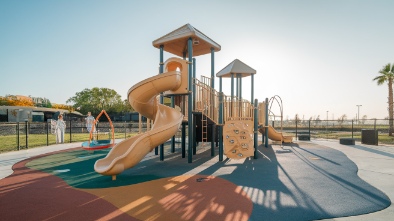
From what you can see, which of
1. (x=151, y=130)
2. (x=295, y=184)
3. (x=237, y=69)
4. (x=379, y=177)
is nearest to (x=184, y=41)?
(x=151, y=130)

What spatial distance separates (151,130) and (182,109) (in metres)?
3.34

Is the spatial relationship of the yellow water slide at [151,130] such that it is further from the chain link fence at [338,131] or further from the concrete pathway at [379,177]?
the chain link fence at [338,131]

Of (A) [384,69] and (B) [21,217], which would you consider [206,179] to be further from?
(A) [384,69]

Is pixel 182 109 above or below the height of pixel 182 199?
above

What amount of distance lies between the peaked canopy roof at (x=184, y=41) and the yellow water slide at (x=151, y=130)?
6.10 feet

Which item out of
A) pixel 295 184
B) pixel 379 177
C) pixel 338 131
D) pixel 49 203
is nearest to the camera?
pixel 49 203

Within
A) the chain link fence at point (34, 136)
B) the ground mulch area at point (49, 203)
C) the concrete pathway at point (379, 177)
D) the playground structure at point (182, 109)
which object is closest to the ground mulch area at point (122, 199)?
the ground mulch area at point (49, 203)

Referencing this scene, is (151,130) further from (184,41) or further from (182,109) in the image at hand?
(184,41)

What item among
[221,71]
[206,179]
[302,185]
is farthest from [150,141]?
[221,71]

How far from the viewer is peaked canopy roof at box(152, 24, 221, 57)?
31.4 ft

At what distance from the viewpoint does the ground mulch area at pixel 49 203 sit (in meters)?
4.14

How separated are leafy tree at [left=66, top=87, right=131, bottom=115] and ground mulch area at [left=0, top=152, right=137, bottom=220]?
62455 millimetres

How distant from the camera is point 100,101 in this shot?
6681 centimetres

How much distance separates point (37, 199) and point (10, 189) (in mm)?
1471
